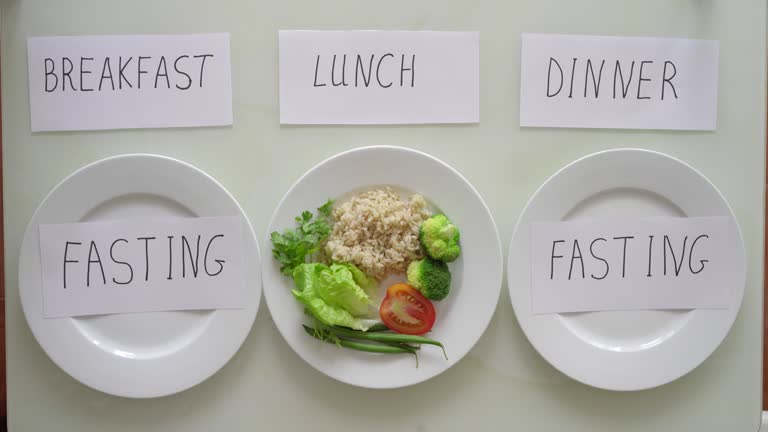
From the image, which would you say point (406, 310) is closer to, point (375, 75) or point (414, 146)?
point (414, 146)

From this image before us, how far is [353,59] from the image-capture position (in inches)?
40.1

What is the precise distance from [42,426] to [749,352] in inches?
59.1

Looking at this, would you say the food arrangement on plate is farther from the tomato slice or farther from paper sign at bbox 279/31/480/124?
paper sign at bbox 279/31/480/124

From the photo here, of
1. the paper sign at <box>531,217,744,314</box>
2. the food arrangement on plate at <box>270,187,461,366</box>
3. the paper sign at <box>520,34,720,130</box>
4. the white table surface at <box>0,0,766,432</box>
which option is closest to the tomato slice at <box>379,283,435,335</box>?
the food arrangement on plate at <box>270,187,461,366</box>

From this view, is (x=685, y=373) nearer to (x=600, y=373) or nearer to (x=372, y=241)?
(x=600, y=373)

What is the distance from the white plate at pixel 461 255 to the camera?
98 cm

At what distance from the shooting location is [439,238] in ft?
3.07

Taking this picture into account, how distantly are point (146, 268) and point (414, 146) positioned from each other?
0.60 m

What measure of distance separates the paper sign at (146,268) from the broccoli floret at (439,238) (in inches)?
14.7

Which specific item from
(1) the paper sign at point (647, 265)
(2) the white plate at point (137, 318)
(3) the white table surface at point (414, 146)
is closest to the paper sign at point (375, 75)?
(3) the white table surface at point (414, 146)

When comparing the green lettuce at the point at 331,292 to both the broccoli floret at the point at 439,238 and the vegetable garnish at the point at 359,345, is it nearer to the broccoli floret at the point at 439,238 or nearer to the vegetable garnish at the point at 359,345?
the vegetable garnish at the point at 359,345

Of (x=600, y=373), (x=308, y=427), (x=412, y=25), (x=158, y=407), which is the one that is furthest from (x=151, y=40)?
(x=600, y=373)

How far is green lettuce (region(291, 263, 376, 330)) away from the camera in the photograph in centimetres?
93

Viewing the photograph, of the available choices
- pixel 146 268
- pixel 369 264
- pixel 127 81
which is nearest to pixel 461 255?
pixel 369 264
